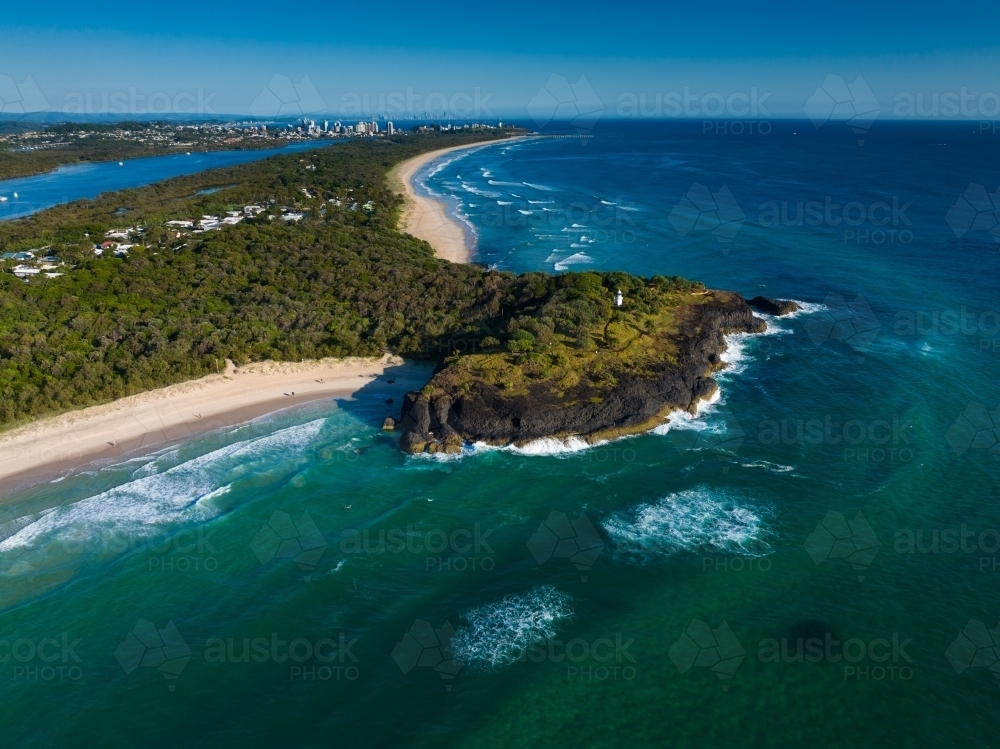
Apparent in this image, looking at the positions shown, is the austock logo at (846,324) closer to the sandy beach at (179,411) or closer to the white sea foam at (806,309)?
the white sea foam at (806,309)

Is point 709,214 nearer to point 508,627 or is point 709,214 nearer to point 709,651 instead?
point 709,651

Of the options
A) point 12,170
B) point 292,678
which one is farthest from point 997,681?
point 12,170

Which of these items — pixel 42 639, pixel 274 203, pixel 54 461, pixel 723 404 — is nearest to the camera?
pixel 42 639

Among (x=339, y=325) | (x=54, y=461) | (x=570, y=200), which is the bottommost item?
(x=54, y=461)

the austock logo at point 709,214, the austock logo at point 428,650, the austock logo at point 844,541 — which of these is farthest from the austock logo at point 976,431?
the austock logo at point 709,214

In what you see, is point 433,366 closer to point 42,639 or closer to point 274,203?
point 42,639

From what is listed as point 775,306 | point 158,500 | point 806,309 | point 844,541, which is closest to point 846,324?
point 806,309
